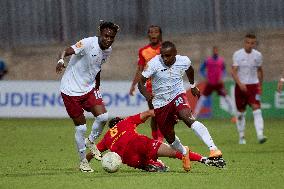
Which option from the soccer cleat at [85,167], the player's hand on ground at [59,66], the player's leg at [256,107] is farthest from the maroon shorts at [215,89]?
the player's hand on ground at [59,66]

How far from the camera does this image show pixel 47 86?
28812 millimetres

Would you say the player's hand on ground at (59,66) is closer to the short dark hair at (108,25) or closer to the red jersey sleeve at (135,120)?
the short dark hair at (108,25)

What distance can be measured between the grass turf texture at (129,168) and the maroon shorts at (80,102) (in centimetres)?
86

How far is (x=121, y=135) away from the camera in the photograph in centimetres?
1370

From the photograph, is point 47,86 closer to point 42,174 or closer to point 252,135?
point 252,135

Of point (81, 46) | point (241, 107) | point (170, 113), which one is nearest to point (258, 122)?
point (241, 107)

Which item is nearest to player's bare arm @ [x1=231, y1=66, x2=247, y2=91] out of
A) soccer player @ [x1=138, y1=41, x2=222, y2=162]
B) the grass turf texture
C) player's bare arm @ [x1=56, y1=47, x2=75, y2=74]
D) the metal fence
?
the grass turf texture

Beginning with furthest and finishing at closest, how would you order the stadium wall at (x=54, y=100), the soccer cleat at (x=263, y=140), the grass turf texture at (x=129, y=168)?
the stadium wall at (x=54, y=100)
the soccer cleat at (x=263, y=140)
the grass turf texture at (x=129, y=168)

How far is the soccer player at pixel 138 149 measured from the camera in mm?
13500

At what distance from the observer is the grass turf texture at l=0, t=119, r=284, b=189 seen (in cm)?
1191

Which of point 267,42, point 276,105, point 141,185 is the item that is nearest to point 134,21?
point 267,42

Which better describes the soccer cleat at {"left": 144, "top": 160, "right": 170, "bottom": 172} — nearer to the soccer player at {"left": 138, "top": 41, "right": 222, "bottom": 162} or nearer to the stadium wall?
the soccer player at {"left": 138, "top": 41, "right": 222, "bottom": 162}

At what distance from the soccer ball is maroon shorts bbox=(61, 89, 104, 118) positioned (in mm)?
1004

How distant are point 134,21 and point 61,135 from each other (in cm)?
1152
